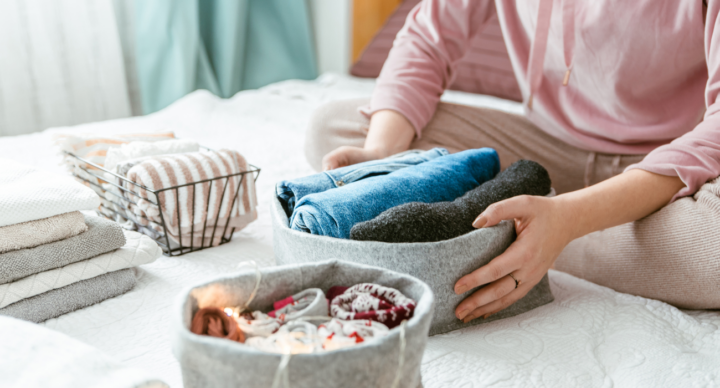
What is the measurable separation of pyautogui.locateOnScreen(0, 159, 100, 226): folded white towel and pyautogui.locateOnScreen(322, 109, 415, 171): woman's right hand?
42 centimetres

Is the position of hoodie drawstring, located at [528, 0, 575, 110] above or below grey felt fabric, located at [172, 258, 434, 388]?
above

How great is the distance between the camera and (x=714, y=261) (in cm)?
72

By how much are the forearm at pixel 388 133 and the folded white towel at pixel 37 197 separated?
50cm

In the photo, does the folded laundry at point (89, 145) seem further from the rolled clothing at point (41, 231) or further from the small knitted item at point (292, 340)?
the small knitted item at point (292, 340)

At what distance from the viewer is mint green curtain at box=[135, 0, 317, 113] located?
82.8 inches

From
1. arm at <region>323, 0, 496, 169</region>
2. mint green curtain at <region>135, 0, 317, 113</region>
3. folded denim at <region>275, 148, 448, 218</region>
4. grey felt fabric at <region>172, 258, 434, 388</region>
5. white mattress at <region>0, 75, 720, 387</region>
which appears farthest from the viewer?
mint green curtain at <region>135, 0, 317, 113</region>

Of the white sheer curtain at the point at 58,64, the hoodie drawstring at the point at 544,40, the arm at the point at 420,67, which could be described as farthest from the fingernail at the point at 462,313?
the white sheer curtain at the point at 58,64

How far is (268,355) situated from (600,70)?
87 cm

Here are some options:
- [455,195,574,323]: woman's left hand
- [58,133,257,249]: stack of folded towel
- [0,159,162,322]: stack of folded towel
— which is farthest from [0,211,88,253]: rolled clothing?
[455,195,574,323]: woman's left hand

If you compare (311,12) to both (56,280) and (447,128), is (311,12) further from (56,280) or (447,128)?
(56,280)

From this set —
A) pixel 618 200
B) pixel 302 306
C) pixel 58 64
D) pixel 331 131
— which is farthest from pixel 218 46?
pixel 302 306

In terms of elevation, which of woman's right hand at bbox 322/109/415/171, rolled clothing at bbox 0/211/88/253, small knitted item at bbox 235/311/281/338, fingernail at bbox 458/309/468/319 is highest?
small knitted item at bbox 235/311/281/338

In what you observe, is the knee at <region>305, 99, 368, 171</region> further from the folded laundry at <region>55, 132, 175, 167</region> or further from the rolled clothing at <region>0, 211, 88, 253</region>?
the rolled clothing at <region>0, 211, 88, 253</region>

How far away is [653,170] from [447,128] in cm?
46
